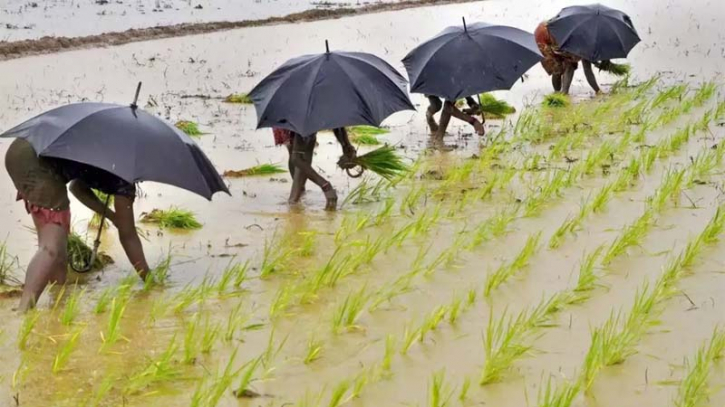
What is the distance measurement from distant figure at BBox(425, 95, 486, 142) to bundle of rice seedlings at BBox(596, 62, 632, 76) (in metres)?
3.07

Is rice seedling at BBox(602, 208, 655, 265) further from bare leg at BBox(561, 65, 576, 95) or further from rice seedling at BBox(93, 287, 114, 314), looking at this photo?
bare leg at BBox(561, 65, 576, 95)

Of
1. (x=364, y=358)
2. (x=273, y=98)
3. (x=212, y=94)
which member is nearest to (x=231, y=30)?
(x=212, y=94)

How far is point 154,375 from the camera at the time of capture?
3723 millimetres

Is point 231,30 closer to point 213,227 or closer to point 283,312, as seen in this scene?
point 213,227

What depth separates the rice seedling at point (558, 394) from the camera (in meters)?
3.42

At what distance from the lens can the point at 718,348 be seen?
13.5 ft

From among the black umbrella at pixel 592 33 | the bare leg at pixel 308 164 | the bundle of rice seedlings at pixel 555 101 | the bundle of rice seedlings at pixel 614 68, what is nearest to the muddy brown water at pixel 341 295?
the bare leg at pixel 308 164

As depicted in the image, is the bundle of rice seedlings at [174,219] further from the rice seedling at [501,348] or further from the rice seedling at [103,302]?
the rice seedling at [501,348]

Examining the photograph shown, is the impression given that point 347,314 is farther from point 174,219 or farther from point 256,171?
point 256,171

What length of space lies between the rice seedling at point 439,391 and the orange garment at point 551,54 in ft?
25.1

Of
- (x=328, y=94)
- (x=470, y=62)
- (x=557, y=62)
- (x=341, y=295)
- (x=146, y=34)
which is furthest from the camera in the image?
(x=146, y=34)

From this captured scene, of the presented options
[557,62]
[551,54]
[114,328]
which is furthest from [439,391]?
[557,62]

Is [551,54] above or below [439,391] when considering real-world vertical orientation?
below

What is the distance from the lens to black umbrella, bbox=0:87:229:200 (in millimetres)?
4484
